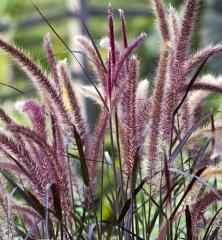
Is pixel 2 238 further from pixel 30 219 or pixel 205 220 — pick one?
pixel 205 220

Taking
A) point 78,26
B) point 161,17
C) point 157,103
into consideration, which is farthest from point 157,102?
point 78,26

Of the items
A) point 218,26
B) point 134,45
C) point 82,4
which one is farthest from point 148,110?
point 82,4

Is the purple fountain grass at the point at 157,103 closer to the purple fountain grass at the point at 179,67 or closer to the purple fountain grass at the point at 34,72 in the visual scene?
the purple fountain grass at the point at 179,67

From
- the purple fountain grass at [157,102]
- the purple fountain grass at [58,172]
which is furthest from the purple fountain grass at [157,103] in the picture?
the purple fountain grass at [58,172]

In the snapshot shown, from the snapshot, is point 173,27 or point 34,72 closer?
point 34,72

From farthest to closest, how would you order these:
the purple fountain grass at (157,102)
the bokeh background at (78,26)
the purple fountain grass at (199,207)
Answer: the bokeh background at (78,26) → the purple fountain grass at (157,102) → the purple fountain grass at (199,207)

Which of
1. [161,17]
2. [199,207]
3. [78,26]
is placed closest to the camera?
[199,207]

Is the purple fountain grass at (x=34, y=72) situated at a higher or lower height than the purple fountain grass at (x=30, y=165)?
higher

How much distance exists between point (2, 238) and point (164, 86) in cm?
35

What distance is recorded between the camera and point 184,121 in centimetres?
130

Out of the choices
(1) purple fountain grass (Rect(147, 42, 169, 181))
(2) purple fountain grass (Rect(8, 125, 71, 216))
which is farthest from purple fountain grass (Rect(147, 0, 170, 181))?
(2) purple fountain grass (Rect(8, 125, 71, 216))

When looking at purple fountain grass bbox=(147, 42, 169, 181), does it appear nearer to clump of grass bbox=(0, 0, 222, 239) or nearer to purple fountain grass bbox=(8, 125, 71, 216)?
clump of grass bbox=(0, 0, 222, 239)

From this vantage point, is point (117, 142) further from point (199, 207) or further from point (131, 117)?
point (199, 207)

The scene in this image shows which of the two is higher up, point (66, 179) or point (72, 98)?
point (72, 98)
